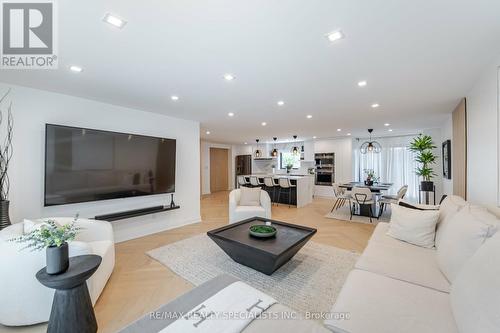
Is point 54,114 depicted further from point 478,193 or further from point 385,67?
point 478,193

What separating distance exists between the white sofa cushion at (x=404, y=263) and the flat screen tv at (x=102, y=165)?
143 inches

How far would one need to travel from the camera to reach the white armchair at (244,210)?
4.07 m

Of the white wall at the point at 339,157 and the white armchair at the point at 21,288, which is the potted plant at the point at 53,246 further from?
the white wall at the point at 339,157

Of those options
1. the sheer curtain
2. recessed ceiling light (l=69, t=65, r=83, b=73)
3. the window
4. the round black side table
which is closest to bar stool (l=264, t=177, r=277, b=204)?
the window

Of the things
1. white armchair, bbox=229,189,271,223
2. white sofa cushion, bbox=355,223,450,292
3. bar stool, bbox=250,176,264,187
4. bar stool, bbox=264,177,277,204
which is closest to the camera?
white sofa cushion, bbox=355,223,450,292

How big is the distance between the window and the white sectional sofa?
25.1ft

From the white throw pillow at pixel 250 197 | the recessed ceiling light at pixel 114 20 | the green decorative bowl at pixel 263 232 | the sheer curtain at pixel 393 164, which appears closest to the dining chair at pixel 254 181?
the white throw pillow at pixel 250 197

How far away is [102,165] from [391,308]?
395cm

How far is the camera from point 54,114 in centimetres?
307

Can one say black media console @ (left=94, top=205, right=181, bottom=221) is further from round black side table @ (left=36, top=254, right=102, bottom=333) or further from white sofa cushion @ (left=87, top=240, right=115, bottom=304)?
round black side table @ (left=36, top=254, right=102, bottom=333)

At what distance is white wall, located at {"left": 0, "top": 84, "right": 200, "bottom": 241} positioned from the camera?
282 centimetres

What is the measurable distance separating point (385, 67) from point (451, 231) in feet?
5.75

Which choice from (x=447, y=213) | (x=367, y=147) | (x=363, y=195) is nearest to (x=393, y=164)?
(x=367, y=147)

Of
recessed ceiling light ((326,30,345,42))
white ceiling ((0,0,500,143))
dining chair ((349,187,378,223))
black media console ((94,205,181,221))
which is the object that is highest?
white ceiling ((0,0,500,143))
